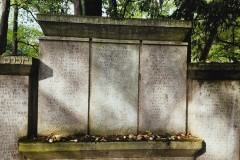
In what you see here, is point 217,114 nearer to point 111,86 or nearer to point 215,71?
point 215,71

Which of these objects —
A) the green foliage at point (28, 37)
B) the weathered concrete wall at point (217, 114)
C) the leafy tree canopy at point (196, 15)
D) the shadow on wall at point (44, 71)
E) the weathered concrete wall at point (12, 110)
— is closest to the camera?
the weathered concrete wall at point (12, 110)

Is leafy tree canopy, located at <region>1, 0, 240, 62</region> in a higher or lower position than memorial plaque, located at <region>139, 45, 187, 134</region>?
higher

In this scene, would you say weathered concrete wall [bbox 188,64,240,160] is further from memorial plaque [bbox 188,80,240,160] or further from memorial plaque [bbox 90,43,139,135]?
memorial plaque [bbox 90,43,139,135]

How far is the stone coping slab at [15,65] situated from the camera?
3816 millimetres

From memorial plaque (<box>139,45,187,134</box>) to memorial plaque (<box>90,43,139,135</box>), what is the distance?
0.13 m

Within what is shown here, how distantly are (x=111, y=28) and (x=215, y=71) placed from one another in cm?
172

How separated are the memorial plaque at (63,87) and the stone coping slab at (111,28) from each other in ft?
0.59

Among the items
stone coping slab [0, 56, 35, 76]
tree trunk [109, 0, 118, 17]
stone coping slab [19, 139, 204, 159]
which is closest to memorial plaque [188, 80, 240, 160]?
stone coping slab [19, 139, 204, 159]

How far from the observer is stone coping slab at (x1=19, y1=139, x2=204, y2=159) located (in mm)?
3770

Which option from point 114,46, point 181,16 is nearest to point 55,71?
point 114,46

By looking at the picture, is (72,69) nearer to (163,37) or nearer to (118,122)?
(118,122)

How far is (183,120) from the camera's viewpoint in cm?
436

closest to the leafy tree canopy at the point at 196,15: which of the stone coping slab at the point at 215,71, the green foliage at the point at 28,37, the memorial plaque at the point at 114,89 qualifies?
the green foliage at the point at 28,37

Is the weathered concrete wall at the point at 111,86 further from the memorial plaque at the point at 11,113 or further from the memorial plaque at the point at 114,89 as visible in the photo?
the memorial plaque at the point at 11,113
